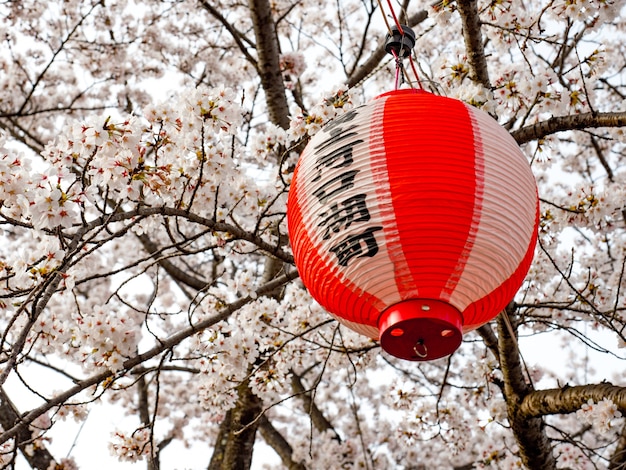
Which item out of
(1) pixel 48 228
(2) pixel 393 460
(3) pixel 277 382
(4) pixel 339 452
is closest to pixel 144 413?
(4) pixel 339 452

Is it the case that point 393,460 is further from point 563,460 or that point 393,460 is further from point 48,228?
point 48,228

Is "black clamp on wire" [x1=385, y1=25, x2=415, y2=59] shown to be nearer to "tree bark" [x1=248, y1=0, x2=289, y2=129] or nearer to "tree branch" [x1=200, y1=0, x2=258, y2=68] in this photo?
"tree bark" [x1=248, y1=0, x2=289, y2=129]

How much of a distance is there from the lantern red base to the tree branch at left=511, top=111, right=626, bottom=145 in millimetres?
1253

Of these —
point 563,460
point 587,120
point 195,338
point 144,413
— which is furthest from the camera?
point 144,413

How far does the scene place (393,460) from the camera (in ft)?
25.2

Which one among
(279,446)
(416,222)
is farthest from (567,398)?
(279,446)

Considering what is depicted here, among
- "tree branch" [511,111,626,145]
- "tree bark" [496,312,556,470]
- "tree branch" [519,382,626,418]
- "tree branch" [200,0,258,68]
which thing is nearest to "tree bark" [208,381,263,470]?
"tree bark" [496,312,556,470]

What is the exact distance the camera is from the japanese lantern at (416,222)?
139 centimetres

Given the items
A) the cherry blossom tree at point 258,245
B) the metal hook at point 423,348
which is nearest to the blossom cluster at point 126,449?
the cherry blossom tree at point 258,245

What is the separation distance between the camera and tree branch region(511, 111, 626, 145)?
2229 mm

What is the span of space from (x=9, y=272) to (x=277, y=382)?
5.71 feet

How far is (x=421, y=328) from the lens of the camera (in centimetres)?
143

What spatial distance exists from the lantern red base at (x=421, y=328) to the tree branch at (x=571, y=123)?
1253 mm

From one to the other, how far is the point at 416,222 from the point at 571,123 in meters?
1.43
